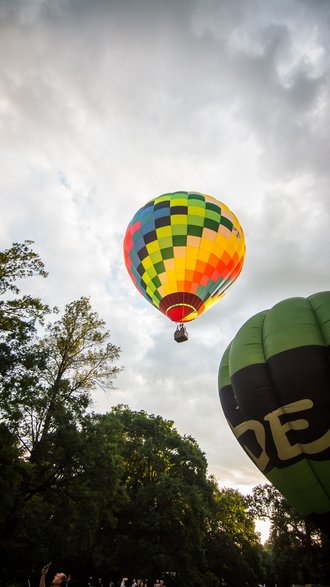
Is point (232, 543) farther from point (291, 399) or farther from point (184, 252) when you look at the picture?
point (291, 399)

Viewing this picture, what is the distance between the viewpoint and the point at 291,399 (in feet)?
26.2

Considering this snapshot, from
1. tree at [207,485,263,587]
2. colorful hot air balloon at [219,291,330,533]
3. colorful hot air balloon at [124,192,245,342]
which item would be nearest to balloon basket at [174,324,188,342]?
colorful hot air balloon at [124,192,245,342]

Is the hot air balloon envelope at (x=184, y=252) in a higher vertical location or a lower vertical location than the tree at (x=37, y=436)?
higher

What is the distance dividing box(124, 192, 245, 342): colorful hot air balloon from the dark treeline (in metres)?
3.10

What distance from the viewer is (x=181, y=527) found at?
1975 cm

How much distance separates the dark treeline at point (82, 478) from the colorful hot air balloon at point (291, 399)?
7.04 m

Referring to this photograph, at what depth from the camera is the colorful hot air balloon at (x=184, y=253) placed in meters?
15.8

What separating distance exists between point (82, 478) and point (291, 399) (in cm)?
910

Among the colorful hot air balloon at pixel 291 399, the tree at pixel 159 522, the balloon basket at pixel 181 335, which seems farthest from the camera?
the tree at pixel 159 522

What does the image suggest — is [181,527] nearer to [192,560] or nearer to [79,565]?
[192,560]

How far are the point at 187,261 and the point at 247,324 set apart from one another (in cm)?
657

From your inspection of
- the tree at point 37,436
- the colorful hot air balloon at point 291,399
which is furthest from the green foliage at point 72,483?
the colorful hot air balloon at point 291,399

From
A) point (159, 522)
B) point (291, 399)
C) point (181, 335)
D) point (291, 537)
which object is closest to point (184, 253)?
point (181, 335)

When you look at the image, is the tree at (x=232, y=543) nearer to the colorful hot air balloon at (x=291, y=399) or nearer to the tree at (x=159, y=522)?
the tree at (x=159, y=522)
